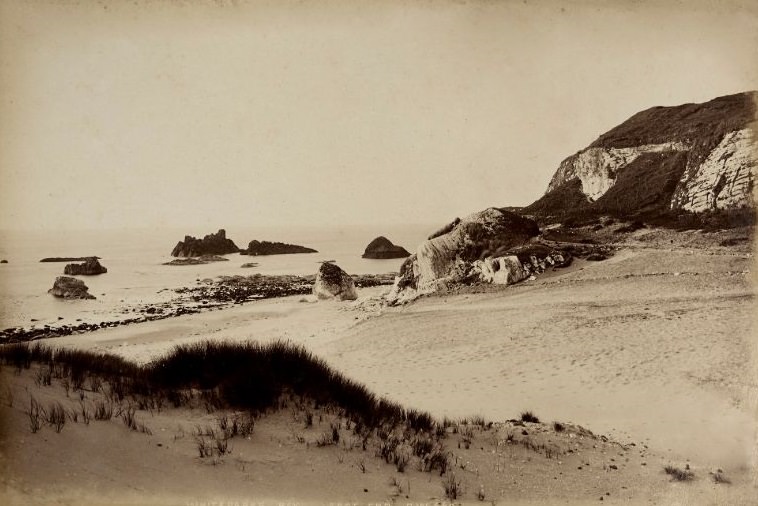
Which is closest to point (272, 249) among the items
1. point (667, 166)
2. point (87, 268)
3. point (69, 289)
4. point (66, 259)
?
point (87, 268)

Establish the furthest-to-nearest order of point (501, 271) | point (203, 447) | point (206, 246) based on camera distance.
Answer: point (501, 271) < point (206, 246) < point (203, 447)

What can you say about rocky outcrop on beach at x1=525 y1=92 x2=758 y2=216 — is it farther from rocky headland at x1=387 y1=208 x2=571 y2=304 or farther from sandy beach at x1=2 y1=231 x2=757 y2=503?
sandy beach at x1=2 y1=231 x2=757 y2=503

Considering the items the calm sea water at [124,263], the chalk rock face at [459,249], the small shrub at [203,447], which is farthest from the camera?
the chalk rock face at [459,249]

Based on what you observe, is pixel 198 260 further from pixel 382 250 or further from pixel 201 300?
pixel 382 250

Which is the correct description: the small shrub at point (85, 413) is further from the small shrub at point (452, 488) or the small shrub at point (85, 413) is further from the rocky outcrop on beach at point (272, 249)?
the rocky outcrop on beach at point (272, 249)

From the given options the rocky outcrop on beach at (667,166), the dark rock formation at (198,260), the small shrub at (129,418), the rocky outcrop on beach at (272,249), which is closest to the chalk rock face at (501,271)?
the rocky outcrop on beach at (667,166)
